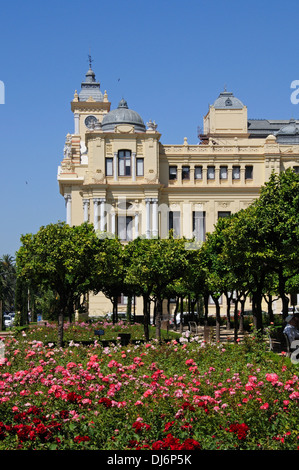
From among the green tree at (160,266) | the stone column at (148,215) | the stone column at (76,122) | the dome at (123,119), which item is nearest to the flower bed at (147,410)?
the green tree at (160,266)

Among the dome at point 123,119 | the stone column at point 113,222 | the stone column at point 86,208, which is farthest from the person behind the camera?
the dome at point 123,119

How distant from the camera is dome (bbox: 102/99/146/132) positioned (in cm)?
6519

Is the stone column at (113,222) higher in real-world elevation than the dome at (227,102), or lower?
lower

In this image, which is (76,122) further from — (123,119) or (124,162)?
(124,162)

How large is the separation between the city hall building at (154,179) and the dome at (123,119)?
0.09 m

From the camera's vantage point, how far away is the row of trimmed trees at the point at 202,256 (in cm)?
2672

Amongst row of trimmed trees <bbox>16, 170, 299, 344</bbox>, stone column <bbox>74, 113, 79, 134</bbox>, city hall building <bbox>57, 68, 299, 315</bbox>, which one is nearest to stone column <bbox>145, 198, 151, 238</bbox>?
city hall building <bbox>57, 68, 299, 315</bbox>

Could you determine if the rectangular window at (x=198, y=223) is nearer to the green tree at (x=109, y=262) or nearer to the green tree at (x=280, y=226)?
the green tree at (x=109, y=262)

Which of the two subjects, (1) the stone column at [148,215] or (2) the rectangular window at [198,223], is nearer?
(1) the stone column at [148,215]

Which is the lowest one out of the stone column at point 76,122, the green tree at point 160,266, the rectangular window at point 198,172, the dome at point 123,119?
the green tree at point 160,266

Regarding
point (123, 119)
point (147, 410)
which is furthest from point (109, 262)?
point (123, 119)

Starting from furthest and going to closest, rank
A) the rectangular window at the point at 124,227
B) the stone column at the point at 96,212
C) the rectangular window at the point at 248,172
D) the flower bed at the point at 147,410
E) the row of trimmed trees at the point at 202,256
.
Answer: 1. the rectangular window at the point at 248,172
2. the rectangular window at the point at 124,227
3. the stone column at the point at 96,212
4. the row of trimmed trees at the point at 202,256
5. the flower bed at the point at 147,410

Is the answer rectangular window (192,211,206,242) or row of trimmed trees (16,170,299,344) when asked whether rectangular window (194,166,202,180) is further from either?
row of trimmed trees (16,170,299,344)
